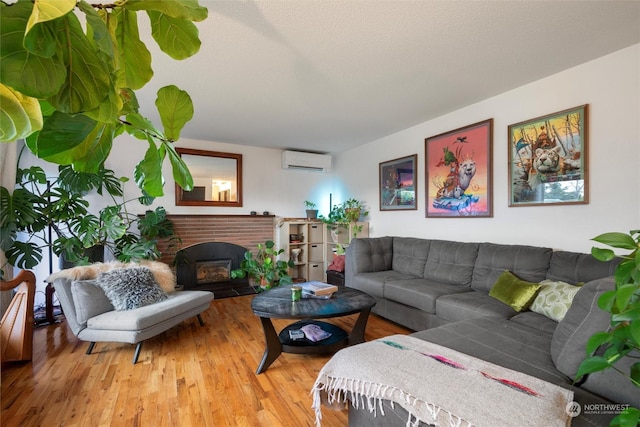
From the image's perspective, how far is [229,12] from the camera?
1.70 meters

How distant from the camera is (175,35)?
0.42 m

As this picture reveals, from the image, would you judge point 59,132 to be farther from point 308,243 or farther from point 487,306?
point 308,243

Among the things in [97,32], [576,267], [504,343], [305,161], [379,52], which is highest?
[379,52]

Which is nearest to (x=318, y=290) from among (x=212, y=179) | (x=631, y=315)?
(x=631, y=315)

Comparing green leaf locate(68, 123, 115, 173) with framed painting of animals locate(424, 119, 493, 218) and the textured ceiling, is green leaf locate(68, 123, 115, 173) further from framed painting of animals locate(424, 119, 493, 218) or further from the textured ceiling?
framed painting of animals locate(424, 119, 493, 218)

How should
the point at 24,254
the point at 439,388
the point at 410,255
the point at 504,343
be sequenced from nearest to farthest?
the point at 439,388 < the point at 504,343 < the point at 24,254 < the point at 410,255

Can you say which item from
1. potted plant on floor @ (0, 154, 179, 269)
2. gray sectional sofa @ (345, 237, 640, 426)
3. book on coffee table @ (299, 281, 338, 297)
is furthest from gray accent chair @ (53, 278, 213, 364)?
gray sectional sofa @ (345, 237, 640, 426)

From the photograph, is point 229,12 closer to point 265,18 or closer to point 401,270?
point 265,18

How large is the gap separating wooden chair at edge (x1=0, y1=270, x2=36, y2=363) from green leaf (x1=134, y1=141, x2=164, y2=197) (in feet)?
9.20

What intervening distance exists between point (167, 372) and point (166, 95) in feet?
7.67

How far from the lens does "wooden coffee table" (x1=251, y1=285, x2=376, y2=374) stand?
6.86 feet


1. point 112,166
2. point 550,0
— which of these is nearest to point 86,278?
point 112,166

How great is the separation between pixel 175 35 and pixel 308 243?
14.9 feet

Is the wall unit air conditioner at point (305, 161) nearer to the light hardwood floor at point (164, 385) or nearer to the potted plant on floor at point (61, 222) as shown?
the potted plant on floor at point (61, 222)
